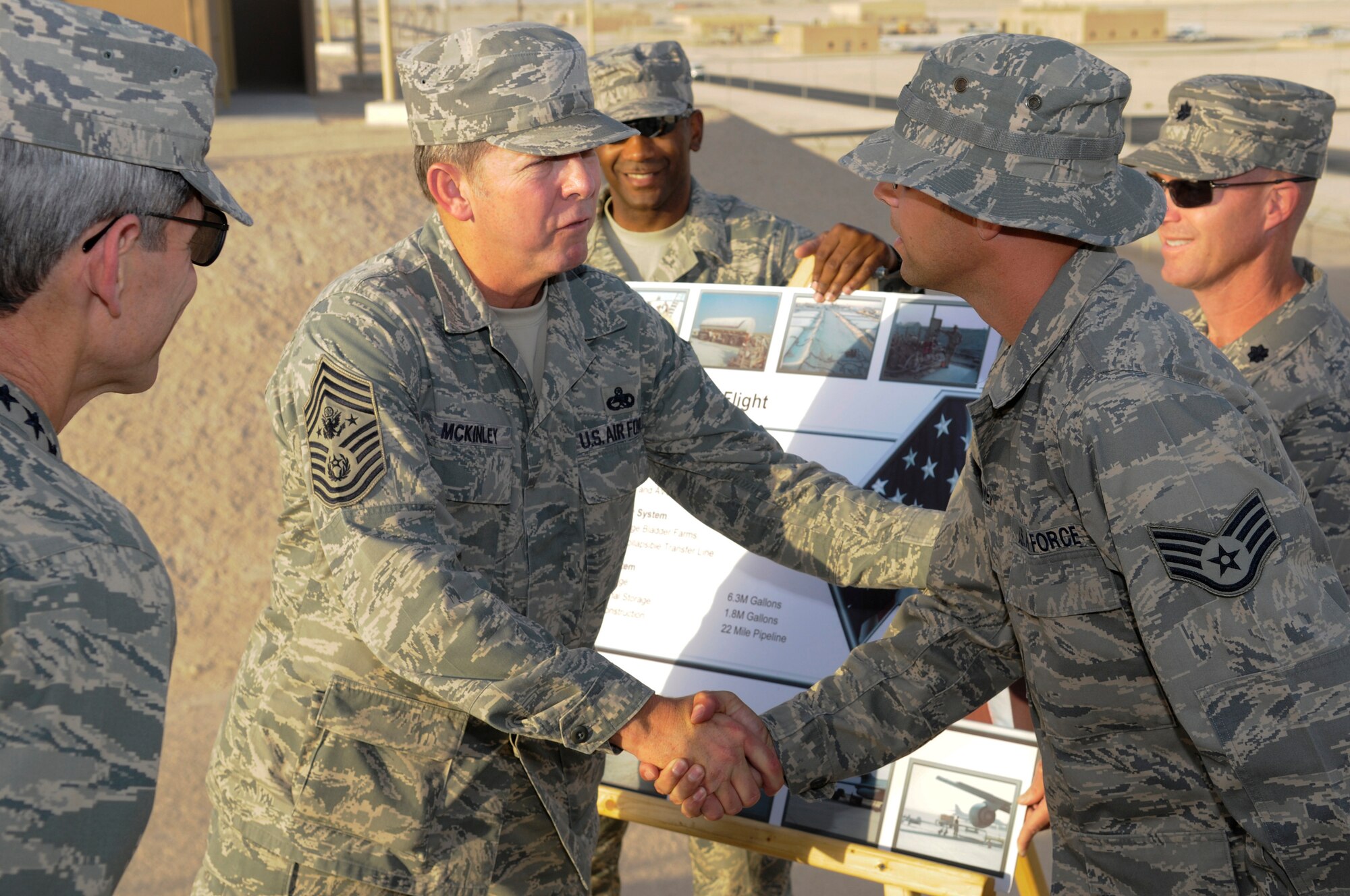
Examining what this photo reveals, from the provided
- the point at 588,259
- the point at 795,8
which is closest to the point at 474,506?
the point at 588,259

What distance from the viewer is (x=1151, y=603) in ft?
5.58

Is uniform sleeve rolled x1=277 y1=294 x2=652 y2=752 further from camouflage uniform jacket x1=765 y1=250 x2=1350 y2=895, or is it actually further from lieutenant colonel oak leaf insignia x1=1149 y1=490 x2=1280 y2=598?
lieutenant colonel oak leaf insignia x1=1149 y1=490 x2=1280 y2=598

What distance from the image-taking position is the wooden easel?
2.69m

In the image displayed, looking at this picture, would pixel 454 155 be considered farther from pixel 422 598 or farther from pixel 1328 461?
pixel 1328 461

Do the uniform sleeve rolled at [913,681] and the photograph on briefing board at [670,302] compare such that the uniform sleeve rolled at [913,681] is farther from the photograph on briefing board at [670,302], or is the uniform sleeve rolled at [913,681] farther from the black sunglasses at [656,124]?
the black sunglasses at [656,124]

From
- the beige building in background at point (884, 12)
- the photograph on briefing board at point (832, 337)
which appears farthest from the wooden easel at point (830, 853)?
the beige building in background at point (884, 12)

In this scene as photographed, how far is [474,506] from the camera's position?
2.38m

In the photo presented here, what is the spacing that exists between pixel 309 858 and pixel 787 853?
113 centimetres

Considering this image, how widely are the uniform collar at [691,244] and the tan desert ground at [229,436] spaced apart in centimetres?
218

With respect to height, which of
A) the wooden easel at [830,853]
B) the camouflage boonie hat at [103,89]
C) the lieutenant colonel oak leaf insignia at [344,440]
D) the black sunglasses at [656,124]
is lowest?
the wooden easel at [830,853]

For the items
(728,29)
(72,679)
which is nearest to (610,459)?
(72,679)

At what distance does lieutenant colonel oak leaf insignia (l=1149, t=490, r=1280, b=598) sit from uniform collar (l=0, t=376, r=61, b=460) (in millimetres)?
1464

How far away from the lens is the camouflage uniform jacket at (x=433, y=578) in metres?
2.17

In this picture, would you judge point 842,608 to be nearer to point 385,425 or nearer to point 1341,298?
point 385,425
